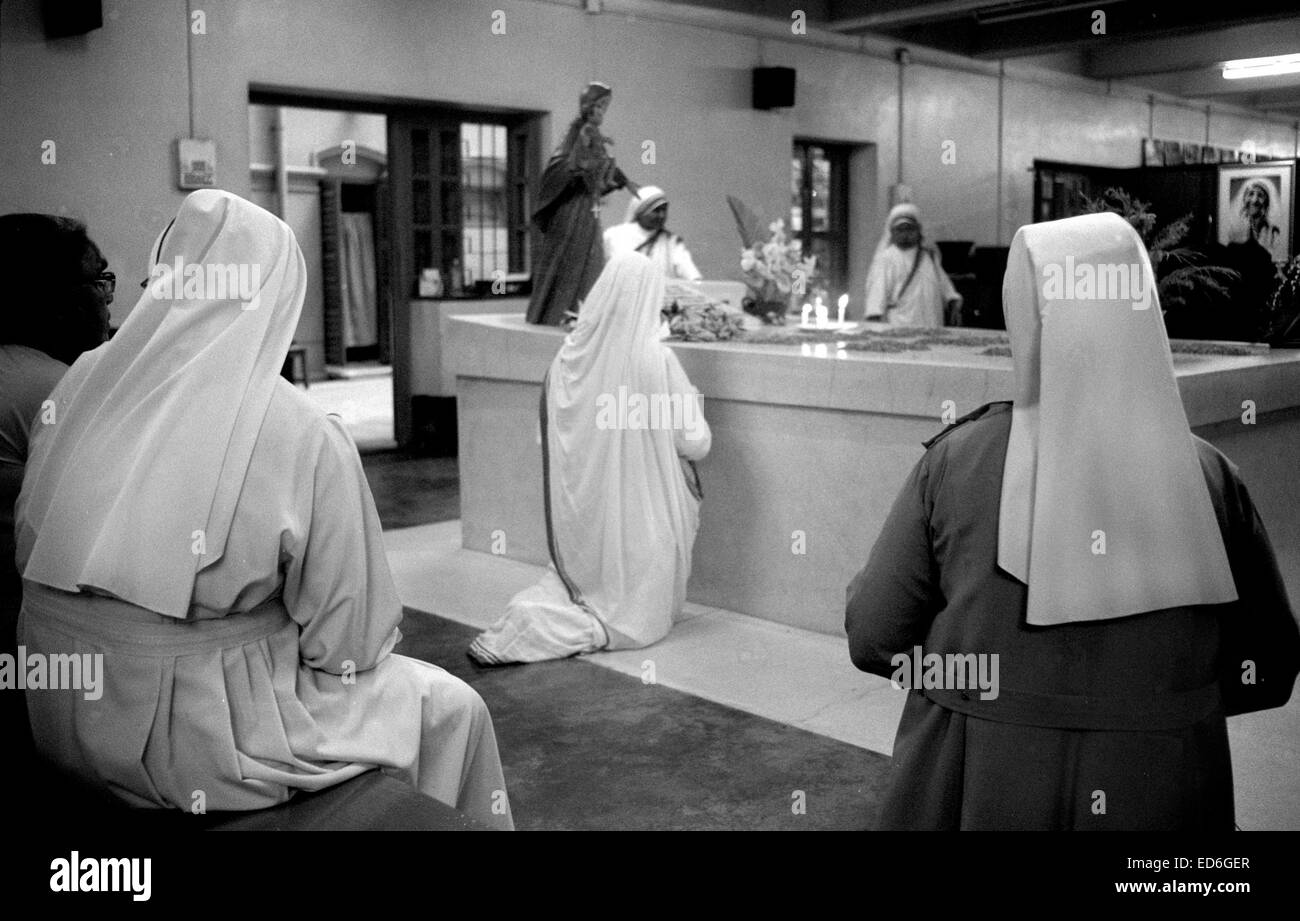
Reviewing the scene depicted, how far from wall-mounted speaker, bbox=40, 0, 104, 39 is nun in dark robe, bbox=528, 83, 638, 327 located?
2.92m

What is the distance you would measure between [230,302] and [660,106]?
31.3 ft

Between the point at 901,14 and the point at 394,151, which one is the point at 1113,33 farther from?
the point at 394,151

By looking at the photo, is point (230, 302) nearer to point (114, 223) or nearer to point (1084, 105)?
point (114, 223)

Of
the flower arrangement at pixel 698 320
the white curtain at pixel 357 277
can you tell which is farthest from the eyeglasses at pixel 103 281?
the white curtain at pixel 357 277

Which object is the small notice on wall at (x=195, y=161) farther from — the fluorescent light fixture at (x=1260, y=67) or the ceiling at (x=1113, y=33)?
the fluorescent light fixture at (x=1260, y=67)

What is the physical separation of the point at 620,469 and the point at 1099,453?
346cm

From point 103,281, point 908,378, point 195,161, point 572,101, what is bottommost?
point 908,378

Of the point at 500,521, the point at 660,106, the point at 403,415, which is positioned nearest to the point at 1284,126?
the point at 500,521

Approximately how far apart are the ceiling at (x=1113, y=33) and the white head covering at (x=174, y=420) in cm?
563

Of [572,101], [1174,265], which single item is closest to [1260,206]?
[1174,265]

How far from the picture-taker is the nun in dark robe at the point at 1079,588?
186 cm

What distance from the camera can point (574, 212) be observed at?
291 inches

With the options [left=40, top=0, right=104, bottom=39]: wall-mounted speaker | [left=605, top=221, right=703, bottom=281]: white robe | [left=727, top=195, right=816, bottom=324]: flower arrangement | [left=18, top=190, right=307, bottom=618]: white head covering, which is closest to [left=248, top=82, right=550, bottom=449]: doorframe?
[left=40, top=0, right=104, bottom=39]: wall-mounted speaker

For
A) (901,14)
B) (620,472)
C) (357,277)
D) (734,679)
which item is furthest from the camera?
(357,277)
